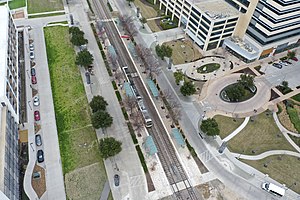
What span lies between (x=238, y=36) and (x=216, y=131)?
1833 inches

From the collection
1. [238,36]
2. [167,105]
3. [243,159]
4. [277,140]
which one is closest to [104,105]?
[167,105]

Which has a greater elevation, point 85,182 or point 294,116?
point 294,116

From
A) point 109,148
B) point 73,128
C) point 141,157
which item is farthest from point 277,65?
point 73,128

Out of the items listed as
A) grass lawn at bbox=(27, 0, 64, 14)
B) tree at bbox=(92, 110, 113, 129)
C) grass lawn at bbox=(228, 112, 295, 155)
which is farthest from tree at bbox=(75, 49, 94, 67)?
grass lawn at bbox=(228, 112, 295, 155)

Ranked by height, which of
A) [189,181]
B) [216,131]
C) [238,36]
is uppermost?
[238,36]

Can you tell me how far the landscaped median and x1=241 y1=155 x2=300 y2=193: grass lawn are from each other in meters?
39.7

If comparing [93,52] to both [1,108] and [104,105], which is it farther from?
[1,108]

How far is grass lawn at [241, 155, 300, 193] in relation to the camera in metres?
66.9

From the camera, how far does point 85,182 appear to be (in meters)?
63.9

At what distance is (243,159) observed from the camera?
70.4 meters

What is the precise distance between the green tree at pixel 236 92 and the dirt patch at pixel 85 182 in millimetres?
44768

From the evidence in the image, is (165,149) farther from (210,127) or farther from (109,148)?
(109,148)

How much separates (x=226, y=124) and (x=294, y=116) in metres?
22.2

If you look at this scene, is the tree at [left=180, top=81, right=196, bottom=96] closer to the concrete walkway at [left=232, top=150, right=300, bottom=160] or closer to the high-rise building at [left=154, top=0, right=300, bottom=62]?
the concrete walkway at [left=232, top=150, right=300, bottom=160]
